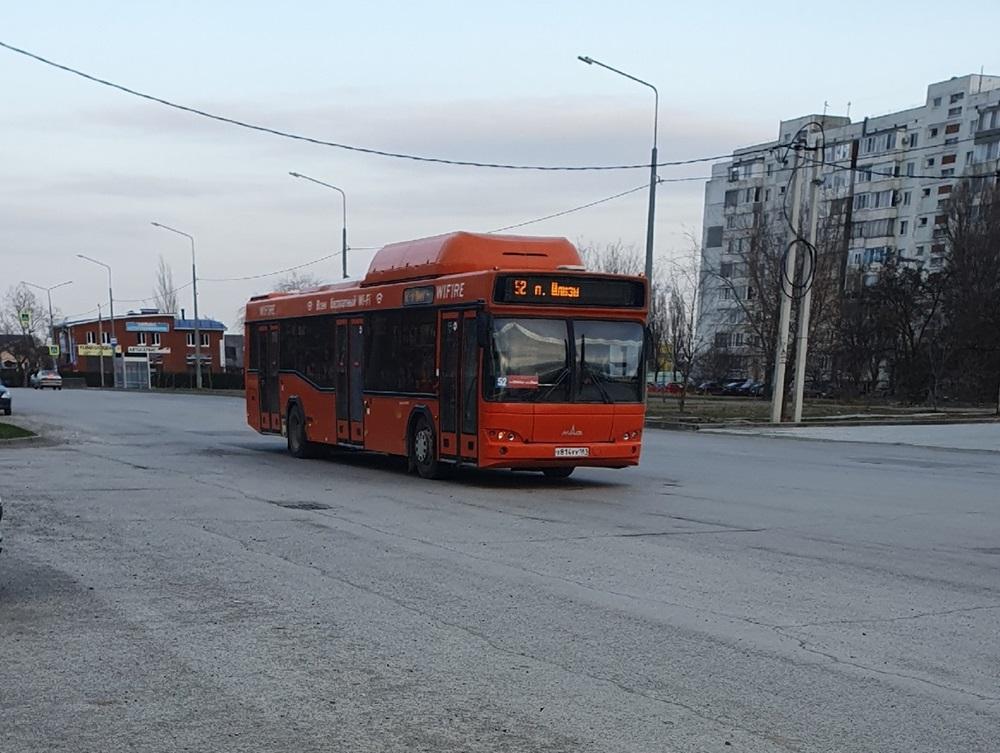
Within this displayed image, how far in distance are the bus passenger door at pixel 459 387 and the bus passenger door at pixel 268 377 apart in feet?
22.1

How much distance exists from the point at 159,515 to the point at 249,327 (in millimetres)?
10807

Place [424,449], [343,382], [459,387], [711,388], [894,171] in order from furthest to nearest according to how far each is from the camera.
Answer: [894,171] < [711,388] < [343,382] < [424,449] < [459,387]

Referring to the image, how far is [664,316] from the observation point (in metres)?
55.8

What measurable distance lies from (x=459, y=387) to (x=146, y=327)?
332ft

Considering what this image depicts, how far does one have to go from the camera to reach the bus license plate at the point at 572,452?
560 inches

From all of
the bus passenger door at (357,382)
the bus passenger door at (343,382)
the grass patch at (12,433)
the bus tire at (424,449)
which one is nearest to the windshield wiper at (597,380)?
the bus tire at (424,449)

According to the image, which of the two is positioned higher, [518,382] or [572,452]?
[518,382]

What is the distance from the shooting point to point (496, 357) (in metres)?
14.1

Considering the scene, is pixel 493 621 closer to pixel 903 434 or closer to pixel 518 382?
pixel 518 382

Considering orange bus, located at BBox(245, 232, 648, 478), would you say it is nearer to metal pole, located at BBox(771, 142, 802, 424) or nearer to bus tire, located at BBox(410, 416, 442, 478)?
bus tire, located at BBox(410, 416, 442, 478)

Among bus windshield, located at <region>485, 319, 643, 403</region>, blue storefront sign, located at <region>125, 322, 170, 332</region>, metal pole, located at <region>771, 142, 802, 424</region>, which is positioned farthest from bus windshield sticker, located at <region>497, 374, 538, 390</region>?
blue storefront sign, located at <region>125, 322, 170, 332</region>

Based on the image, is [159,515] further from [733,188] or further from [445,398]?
[733,188]

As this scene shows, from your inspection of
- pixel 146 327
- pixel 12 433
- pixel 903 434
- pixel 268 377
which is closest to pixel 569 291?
pixel 268 377

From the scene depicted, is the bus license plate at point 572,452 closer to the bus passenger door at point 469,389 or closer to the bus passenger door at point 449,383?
the bus passenger door at point 469,389
